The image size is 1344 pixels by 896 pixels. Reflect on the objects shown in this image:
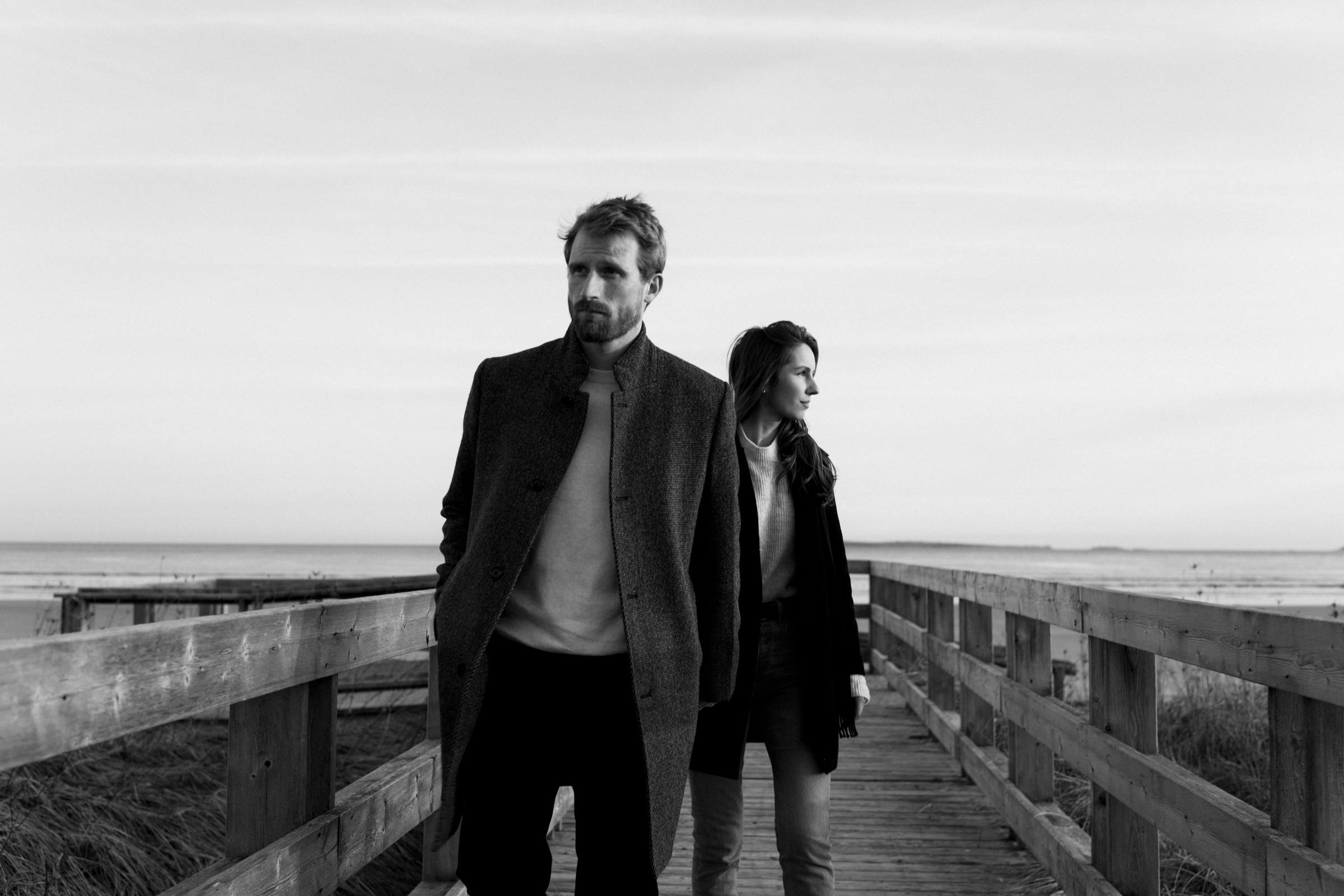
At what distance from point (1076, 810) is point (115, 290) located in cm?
1263

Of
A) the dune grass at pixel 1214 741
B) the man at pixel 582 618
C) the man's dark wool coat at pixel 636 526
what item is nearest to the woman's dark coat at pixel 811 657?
the man's dark wool coat at pixel 636 526

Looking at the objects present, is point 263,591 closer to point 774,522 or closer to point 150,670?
point 774,522

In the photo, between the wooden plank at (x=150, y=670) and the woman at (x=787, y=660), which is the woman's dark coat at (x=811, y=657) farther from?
the wooden plank at (x=150, y=670)

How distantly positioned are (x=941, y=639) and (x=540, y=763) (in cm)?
467

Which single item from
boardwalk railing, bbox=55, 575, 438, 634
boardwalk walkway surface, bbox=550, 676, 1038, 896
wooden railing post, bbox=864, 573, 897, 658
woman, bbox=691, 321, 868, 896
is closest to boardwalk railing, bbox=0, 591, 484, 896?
woman, bbox=691, 321, 868, 896

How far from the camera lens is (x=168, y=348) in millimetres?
19547

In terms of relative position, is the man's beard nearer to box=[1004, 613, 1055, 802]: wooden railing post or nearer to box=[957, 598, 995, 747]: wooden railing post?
box=[1004, 613, 1055, 802]: wooden railing post

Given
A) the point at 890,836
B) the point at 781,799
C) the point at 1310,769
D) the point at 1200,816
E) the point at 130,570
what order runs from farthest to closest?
the point at 130,570 → the point at 890,836 → the point at 781,799 → the point at 1200,816 → the point at 1310,769

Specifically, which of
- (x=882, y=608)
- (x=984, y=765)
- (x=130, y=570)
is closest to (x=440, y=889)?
(x=984, y=765)

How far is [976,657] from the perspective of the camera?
220 inches

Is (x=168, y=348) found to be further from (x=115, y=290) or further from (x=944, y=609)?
(x=944, y=609)

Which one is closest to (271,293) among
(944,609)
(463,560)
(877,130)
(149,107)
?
(149,107)

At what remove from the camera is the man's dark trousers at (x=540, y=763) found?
7.19 feet

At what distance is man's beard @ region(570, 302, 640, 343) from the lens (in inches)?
89.7
